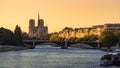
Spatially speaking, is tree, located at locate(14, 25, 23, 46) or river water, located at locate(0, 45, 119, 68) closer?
river water, located at locate(0, 45, 119, 68)

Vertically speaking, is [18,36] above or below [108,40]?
above

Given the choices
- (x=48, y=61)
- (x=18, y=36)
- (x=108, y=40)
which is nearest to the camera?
(x=48, y=61)

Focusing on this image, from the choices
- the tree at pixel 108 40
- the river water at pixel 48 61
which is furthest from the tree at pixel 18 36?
the river water at pixel 48 61

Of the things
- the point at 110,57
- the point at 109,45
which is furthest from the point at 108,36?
the point at 110,57

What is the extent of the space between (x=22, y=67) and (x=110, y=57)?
41.5 ft

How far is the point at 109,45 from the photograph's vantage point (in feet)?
527

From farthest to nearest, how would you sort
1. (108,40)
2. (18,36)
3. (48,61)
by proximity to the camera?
(18,36) < (108,40) < (48,61)

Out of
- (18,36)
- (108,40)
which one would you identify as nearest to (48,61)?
(108,40)

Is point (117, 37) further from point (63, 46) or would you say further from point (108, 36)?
point (63, 46)

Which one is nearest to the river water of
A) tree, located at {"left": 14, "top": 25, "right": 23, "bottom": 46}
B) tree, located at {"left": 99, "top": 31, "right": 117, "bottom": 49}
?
tree, located at {"left": 99, "top": 31, "right": 117, "bottom": 49}

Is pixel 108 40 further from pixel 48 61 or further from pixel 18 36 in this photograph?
pixel 48 61

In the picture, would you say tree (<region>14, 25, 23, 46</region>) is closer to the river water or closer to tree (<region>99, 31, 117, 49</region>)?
tree (<region>99, 31, 117, 49</region>)

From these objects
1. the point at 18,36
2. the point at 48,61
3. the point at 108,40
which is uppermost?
the point at 18,36

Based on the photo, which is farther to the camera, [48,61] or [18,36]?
[18,36]
